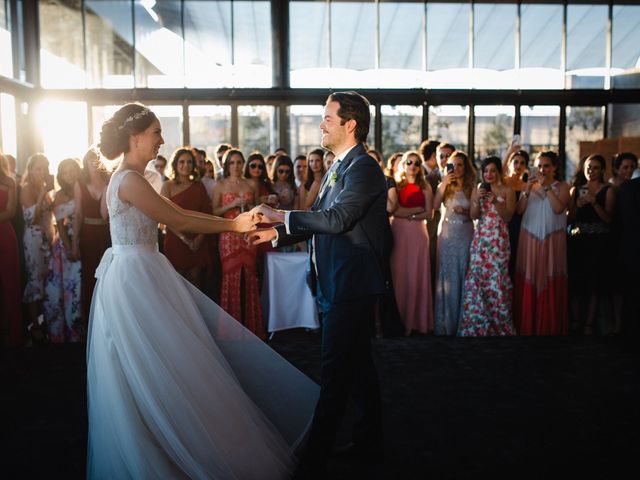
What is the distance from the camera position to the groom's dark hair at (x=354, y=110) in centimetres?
333

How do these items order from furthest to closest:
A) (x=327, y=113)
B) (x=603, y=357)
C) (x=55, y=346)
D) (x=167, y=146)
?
1. (x=167, y=146)
2. (x=55, y=346)
3. (x=603, y=357)
4. (x=327, y=113)

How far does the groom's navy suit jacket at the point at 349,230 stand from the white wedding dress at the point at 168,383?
0.56 meters

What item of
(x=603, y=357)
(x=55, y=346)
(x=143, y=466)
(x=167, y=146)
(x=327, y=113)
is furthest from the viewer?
(x=167, y=146)

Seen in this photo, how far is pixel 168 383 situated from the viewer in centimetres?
298

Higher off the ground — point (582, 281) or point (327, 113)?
point (327, 113)

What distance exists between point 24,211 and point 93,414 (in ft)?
14.1

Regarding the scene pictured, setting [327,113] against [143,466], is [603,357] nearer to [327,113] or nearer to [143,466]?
[327,113]

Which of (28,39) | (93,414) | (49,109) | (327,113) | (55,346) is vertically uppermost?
(28,39)

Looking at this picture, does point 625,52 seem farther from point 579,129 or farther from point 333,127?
point 333,127

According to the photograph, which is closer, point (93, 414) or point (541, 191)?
point (93, 414)

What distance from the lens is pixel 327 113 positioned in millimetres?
3369

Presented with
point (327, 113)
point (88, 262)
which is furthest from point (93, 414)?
point (88, 262)

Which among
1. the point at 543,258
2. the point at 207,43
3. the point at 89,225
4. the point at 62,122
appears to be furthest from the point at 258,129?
the point at 543,258

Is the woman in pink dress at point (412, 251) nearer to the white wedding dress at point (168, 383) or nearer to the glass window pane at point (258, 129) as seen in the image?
the white wedding dress at point (168, 383)
